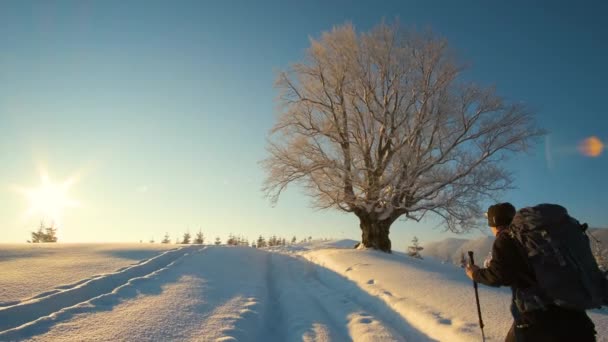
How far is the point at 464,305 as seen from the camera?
5.93m

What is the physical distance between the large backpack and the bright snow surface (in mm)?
2333

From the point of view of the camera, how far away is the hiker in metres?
2.64

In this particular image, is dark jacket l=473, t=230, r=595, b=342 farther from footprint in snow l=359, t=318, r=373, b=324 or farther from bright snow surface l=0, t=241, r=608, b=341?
footprint in snow l=359, t=318, r=373, b=324

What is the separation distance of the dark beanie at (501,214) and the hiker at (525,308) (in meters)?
0.36

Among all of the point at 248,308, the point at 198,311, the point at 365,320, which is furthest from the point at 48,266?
the point at 365,320

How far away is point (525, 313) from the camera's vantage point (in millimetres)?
2830

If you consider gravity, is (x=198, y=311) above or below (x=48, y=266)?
below

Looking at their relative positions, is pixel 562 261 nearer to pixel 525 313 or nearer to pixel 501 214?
pixel 525 313

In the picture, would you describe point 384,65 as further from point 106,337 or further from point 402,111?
point 106,337

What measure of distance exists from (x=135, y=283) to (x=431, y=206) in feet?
39.4

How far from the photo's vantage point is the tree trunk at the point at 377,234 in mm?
15578

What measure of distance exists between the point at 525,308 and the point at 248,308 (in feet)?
14.2

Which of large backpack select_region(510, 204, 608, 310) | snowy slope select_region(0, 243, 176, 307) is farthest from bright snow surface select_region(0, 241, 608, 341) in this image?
large backpack select_region(510, 204, 608, 310)

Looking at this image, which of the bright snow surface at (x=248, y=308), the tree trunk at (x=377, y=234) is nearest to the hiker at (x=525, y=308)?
the bright snow surface at (x=248, y=308)
